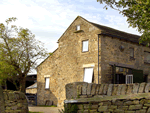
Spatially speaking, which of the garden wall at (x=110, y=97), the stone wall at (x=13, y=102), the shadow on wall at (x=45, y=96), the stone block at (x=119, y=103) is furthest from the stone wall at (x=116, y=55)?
the stone block at (x=119, y=103)

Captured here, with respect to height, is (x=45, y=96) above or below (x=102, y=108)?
below

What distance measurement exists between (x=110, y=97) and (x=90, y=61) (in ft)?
39.8

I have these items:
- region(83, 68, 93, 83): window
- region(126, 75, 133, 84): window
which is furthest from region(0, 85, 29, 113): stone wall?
region(126, 75, 133, 84): window

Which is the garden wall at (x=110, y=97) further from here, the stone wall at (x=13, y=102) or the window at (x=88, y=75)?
the window at (x=88, y=75)

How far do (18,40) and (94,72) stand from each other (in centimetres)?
730

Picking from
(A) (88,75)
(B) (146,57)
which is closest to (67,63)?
(A) (88,75)

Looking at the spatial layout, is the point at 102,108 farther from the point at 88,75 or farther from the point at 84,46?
the point at 84,46

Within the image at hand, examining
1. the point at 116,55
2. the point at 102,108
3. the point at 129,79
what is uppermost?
the point at 116,55

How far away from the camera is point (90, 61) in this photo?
20312 mm

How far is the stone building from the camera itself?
64.9 feet

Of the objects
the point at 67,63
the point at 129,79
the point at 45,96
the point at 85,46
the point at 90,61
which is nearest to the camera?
the point at 129,79

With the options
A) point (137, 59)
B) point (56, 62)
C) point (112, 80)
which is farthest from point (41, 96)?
point (137, 59)

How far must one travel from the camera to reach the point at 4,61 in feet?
65.4

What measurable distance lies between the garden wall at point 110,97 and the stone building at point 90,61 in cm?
1028
